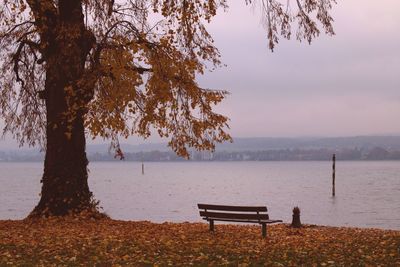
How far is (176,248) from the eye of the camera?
13.6 metres

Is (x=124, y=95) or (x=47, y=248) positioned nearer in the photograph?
(x=47, y=248)

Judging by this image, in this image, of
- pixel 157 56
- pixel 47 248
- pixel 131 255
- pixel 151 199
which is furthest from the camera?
pixel 151 199

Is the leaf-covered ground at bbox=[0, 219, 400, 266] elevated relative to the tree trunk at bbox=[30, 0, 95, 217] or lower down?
lower down

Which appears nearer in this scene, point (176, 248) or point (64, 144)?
point (176, 248)

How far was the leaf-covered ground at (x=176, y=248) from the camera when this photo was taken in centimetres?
1216

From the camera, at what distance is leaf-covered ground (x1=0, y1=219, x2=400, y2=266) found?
39.9 ft

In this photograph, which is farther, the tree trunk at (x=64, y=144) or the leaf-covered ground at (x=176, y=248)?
the tree trunk at (x=64, y=144)

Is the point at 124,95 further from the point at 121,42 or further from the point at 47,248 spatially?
the point at 47,248

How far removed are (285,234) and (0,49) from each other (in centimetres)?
1209

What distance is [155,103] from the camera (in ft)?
59.2

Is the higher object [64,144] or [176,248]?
[64,144]

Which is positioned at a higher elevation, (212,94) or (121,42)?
(121,42)

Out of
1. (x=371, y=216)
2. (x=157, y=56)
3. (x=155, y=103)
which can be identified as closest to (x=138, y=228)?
(x=155, y=103)

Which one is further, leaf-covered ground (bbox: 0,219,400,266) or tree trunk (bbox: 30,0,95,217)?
tree trunk (bbox: 30,0,95,217)
